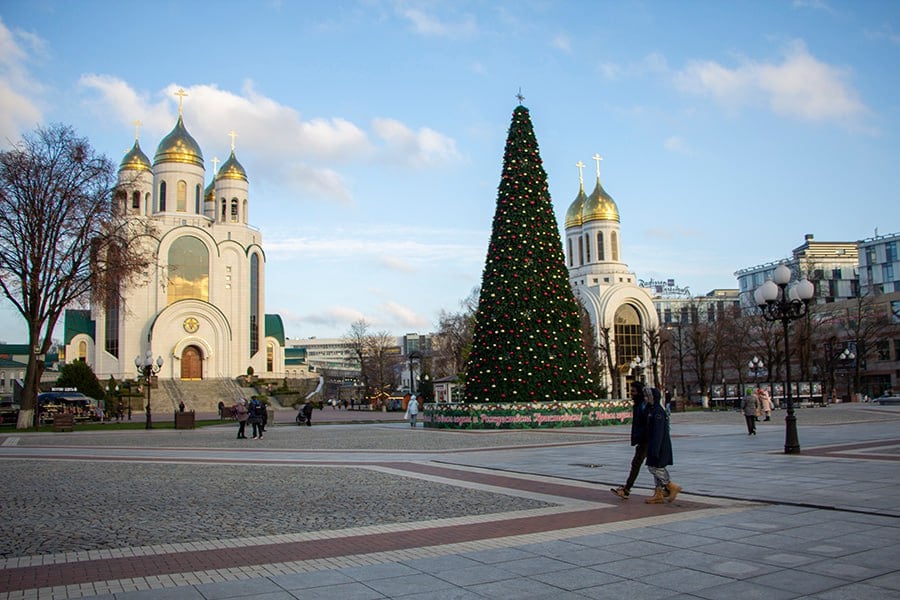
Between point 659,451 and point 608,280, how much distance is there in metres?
69.0

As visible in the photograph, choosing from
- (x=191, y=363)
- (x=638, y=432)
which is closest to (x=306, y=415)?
(x=638, y=432)

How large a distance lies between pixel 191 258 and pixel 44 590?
64191 millimetres

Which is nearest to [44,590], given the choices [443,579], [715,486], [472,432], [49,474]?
[443,579]

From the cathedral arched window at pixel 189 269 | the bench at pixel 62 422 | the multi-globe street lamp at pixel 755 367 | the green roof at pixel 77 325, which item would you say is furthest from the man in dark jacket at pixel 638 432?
the green roof at pixel 77 325

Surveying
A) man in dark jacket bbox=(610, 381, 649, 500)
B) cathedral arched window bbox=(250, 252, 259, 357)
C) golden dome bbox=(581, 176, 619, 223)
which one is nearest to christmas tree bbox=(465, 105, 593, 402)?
man in dark jacket bbox=(610, 381, 649, 500)

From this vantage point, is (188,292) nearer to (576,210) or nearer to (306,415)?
(306,415)

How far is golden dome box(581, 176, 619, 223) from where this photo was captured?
75.5m

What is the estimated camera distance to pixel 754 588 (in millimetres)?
5676

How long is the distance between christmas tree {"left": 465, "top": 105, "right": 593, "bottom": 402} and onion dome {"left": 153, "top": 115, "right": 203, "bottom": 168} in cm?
4637

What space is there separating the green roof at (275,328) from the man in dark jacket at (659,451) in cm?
6635

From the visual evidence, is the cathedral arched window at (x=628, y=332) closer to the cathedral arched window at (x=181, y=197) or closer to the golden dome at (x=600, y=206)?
the golden dome at (x=600, y=206)

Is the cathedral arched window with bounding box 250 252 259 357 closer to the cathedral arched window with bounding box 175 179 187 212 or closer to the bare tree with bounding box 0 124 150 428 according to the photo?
the cathedral arched window with bounding box 175 179 187 212

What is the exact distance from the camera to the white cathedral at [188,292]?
64.0 m

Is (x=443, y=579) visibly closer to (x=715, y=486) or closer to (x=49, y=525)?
(x=49, y=525)
